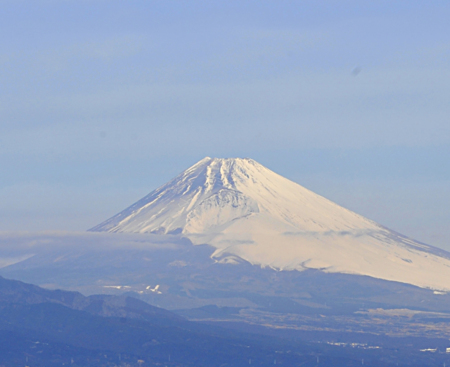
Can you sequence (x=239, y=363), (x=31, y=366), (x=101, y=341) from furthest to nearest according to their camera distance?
(x=101, y=341)
(x=239, y=363)
(x=31, y=366)

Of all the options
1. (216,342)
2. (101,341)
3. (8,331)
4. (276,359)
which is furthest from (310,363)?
(8,331)

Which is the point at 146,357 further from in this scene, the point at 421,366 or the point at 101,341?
the point at 421,366

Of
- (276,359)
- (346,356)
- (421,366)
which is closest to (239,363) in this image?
(276,359)

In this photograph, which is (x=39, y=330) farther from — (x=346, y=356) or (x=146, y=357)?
(x=346, y=356)

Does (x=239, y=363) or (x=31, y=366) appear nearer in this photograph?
(x=31, y=366)

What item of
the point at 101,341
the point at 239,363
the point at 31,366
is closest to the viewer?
the point at 31,366

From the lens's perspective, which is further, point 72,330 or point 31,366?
point 72,330

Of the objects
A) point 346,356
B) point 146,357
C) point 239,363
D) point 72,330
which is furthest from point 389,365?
point 72,330
